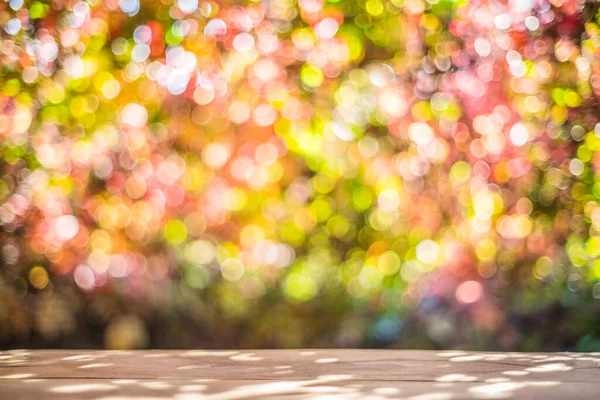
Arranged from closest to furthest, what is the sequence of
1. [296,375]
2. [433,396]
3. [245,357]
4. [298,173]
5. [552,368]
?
[433,396] < [296,375] < [552,368] < [245,357] < [298,173]

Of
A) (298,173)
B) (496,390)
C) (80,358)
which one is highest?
(298,173)

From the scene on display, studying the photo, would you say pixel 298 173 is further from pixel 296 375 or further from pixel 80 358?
pixel 80 358

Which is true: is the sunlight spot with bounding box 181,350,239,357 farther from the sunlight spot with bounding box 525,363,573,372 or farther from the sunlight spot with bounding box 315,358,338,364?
the sunlight spot with bounding box 525,363,573,372

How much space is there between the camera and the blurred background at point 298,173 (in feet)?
6.34

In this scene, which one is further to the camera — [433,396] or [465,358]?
[465,358]

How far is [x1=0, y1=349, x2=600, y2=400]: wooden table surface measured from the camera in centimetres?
130

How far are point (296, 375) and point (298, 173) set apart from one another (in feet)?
2.26

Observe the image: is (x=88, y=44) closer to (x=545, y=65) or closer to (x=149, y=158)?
(x=149, y=158)

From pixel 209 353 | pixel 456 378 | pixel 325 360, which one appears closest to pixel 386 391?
pixel 456 378

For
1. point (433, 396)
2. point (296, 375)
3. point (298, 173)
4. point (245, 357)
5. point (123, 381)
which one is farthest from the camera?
point (298, 173)

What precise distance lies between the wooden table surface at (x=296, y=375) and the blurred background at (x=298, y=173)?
8.1 inches

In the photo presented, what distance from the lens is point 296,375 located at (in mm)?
1500

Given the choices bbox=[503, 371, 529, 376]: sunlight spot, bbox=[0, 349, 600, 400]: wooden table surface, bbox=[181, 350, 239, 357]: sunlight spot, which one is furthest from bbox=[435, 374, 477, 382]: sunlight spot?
bbox=[181, 350, 239, 357]: sunlight spot

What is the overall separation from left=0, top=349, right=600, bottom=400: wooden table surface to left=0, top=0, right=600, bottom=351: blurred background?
8.1 inches
